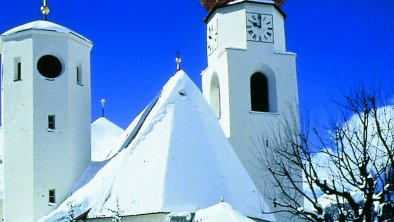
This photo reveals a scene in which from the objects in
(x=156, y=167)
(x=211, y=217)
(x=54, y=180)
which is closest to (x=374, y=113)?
(x=211, y=217)

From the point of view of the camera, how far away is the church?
23.6 metres

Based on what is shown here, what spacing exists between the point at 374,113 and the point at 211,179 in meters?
7.47

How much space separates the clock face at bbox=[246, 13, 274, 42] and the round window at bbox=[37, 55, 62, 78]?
8419 millimetres

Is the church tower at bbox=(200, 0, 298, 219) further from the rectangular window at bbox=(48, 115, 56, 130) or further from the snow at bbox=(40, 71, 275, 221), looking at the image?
the rectangular window at bbox=(48, 115, 56, 130)

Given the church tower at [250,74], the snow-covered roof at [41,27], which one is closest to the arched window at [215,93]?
the church tower at [250,74]

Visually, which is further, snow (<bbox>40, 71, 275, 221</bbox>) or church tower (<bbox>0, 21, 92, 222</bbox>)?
church tower (<bbox>0, 21, 92, 222</bbox>)

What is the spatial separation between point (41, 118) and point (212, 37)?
366 inches

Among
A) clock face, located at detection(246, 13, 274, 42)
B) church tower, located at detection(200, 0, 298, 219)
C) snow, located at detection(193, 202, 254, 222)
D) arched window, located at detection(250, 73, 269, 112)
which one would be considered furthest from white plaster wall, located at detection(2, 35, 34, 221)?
arched window, located at detection(250, 73, 269, 112)

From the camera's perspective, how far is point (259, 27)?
3288 cm

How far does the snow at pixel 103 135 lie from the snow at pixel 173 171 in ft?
27.1

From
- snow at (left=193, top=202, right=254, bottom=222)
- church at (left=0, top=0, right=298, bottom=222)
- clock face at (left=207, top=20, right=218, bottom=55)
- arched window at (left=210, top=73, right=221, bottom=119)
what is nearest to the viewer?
snow at (left=193, top=202, right=254, bottom=222)

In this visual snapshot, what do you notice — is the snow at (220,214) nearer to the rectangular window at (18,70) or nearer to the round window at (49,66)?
the round window at (49,66)

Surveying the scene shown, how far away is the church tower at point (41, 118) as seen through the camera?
1083 inches

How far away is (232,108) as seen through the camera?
3181 centimetres
